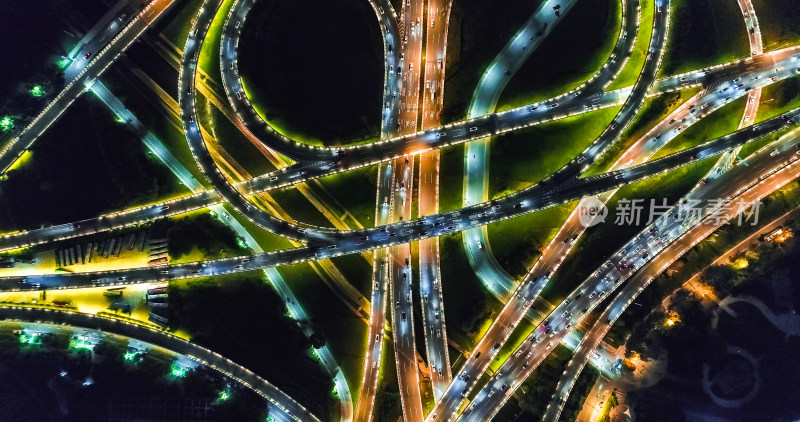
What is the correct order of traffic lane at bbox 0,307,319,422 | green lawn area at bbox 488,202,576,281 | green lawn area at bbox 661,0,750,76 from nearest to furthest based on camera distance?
traffic lane at bbox 0,307,319,422
green lawn area at bbox 488,202,576,281
green lawn area at bbox 661,0,750,76

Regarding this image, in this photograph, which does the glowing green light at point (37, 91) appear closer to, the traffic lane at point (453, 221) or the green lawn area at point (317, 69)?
the traffic lane at point (453, 221)

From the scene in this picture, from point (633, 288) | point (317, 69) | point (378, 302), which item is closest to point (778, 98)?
point (633, 288)

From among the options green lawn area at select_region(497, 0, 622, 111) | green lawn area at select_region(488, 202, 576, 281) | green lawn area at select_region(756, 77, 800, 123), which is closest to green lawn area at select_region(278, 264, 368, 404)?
green lawn area at select_region(488, 202, 576, 281)

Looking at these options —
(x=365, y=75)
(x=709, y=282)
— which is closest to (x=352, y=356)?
(x=365, y=75)

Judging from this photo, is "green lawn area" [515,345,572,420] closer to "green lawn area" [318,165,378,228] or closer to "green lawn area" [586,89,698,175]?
"green lawn area" [586,89,698,175]

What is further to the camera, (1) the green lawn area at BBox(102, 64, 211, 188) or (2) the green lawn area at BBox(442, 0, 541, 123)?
(1) the green lawn area at BBox(102, 64, 211, 188)

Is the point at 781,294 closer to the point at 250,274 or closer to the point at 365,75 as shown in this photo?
the point at 365,75
